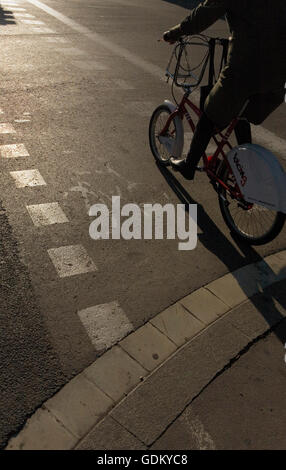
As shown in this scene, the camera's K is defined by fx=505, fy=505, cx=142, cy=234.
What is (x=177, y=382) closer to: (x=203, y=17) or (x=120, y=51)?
(x=203, y=17)

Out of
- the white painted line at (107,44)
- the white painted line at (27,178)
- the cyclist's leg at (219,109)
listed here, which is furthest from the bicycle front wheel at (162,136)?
the white painted line at (107,44)

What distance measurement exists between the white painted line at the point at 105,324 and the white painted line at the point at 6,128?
3.55 metres

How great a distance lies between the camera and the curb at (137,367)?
276cm

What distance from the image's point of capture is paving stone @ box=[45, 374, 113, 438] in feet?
9.20

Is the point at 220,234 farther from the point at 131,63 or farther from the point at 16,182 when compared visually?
the point at 131,63

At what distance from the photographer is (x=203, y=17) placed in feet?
13.5

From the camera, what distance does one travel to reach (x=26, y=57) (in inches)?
384

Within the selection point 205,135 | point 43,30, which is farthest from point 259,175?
point 43,30

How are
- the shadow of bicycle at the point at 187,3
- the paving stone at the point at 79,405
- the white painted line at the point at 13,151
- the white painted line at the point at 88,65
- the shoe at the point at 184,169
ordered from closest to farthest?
the paving stone at the point at 79,405 < the shoe at the point at 184,169 < the white painted line at the point at 13,151 < the white painted line at the point at 88,65 < the shadow of bicycle at the point at 187,3

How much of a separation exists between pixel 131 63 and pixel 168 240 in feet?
21.1

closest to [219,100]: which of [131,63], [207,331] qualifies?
[207,331]

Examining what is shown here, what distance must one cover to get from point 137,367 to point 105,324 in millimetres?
468

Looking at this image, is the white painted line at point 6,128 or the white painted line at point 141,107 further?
the white painted line at point 141,107

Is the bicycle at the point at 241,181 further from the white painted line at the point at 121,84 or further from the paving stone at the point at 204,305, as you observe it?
the white painted line at the point at 121,84
